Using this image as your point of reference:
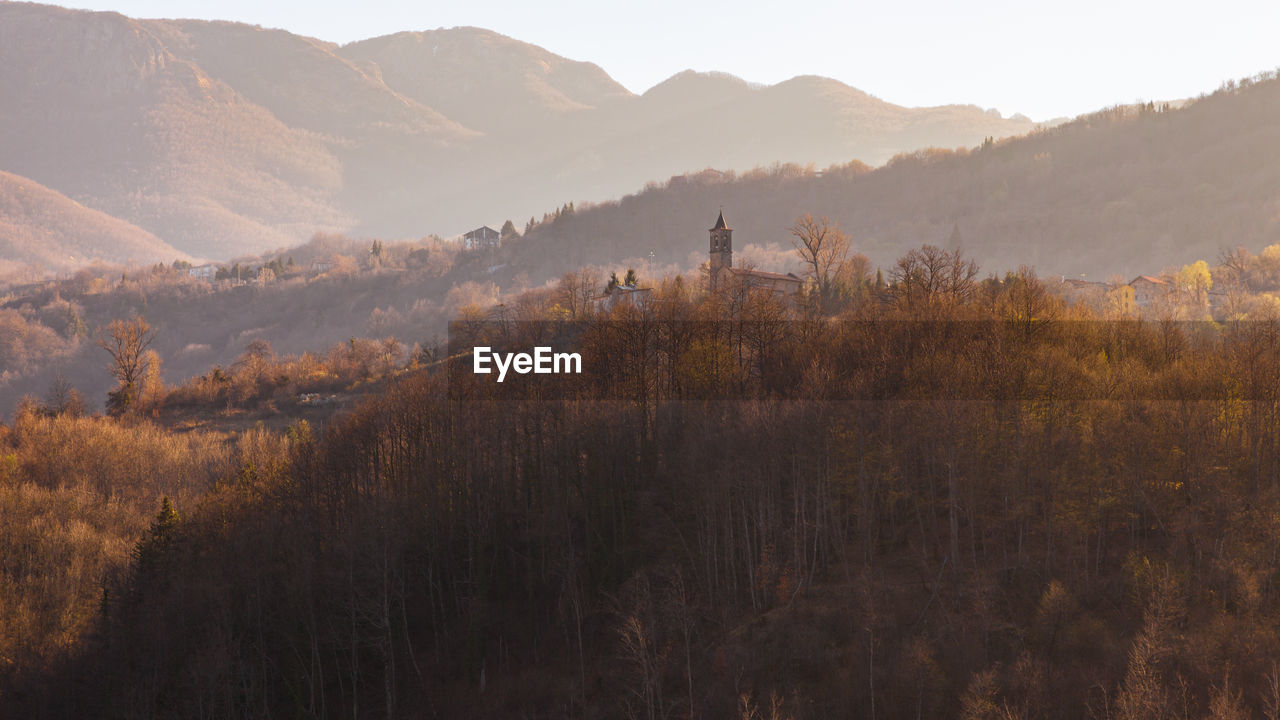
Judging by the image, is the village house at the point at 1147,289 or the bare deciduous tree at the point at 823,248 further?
the village house at the point at 1147,289

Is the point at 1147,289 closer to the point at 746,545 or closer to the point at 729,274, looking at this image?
the point at 729,274

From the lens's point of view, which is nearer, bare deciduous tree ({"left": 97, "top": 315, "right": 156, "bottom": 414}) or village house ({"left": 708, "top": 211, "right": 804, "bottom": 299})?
village house ({"left": 708, "top": 211, "right": 804, "bottom": 299})

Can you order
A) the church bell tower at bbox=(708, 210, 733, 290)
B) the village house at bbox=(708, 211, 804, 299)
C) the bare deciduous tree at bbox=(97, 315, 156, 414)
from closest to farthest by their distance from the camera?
the village house at bbox=(708, 211, 804, 299) → the bare deciduous tree at bbox=(97, 315, 156, 414) → the church bell tower at bbox=(708, 210, 733, 290)

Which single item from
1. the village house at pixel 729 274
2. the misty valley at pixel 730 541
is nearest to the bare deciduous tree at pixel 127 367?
the misty valley at pixel 730 541

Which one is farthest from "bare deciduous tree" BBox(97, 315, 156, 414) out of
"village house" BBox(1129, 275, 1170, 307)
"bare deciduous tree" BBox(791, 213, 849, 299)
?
"village house" BBox(1129, 275, 1170, 307)

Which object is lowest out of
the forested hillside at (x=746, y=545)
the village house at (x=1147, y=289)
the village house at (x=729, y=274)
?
the forested hillside at (x=746, y=545)

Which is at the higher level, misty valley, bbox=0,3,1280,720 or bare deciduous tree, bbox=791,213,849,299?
bare deciduous tree, bbox=791,213,849,299

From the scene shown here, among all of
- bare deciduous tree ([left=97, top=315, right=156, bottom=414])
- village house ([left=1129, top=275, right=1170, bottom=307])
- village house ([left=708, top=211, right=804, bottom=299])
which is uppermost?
village house ([left=708, top=211, right=804, bottom=299])

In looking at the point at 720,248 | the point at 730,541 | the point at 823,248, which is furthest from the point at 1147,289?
the point at 730,541

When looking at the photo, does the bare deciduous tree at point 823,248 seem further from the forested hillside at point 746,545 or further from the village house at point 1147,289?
the village house at point 1147,289

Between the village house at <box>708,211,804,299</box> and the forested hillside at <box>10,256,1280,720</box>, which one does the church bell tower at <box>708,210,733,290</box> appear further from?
the forested hillside at <box>10,256,1280,720</box>

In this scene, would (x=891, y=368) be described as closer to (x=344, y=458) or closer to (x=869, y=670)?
(x=869, y=670)

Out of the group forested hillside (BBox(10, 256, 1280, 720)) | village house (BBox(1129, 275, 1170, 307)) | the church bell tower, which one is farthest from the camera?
village house (BBox(1129, 275, 1170, 307))

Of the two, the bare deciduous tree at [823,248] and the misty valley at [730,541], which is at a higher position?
the bare deciduous tree at [823,248]
